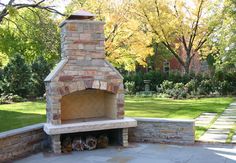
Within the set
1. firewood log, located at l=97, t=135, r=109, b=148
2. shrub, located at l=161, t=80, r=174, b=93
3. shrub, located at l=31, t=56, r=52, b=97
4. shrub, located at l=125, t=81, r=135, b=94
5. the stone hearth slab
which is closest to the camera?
the stone hearth slab

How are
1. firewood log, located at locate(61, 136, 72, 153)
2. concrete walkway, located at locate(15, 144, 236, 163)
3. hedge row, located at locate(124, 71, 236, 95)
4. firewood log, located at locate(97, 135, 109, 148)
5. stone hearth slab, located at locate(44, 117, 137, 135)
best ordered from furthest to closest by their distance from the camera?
hedge row, located at locate(124, 71, 236, 95), firewood log, located at locate(97, 135, 109, 148), firewood log, located at locate(61, 136, 72, 153), stone hearth slab, located at locate(44, 117, 137, 135), concrete walkway, located at locate(15, 144, 236, 163)

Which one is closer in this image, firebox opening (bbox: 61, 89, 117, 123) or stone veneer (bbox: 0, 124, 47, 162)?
stone veneer (bbox: 0, 124, 47, 162)

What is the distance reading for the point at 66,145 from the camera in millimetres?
7469

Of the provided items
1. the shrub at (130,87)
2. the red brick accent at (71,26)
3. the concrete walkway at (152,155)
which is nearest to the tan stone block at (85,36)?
the red brick accent at (71,26)

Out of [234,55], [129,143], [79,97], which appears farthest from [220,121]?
[234,55]

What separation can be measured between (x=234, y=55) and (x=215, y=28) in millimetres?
6269

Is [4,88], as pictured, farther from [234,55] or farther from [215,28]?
[215,28]

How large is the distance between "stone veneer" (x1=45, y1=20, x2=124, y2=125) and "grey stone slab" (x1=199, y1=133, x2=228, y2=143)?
2167mm

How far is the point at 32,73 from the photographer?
66.5 ft

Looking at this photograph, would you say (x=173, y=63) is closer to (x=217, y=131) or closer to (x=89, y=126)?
(x=217, y=131)

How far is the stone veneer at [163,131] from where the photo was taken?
7.89m

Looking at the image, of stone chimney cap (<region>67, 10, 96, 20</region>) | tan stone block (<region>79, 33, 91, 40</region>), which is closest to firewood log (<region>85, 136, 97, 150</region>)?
tan stone block (<region>79, 33, 91, 40</region>)

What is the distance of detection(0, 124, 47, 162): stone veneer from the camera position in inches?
264

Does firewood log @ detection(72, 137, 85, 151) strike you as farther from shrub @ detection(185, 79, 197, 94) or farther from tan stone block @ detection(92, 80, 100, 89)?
shrub @ detection(185, 79, 197, 94)
